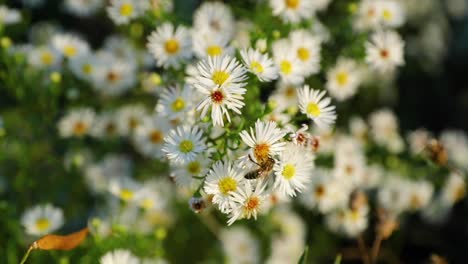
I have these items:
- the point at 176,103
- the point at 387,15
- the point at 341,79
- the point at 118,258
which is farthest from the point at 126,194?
the point at 387,15

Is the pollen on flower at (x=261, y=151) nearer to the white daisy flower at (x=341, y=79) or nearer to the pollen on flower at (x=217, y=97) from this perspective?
the pollen on flower at (x=217, y=97)

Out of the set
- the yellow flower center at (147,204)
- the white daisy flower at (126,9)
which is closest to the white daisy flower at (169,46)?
the white daisy flower at (126,9)

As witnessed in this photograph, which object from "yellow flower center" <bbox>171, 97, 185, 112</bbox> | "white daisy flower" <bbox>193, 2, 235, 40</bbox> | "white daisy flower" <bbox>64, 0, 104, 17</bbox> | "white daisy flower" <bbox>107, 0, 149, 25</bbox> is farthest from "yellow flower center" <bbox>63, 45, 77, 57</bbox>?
"yellow flower center" <bbox>171, 97, 185, 112</bbox>

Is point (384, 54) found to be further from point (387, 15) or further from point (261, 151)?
point (261, 151)

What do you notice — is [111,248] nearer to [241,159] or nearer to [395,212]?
[241,159]

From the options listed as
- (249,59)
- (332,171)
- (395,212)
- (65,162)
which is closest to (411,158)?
(395,212)

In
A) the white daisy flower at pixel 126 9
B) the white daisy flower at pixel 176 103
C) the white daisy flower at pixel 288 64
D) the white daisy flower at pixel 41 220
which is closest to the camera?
the white daisy flower at pixel 176 103

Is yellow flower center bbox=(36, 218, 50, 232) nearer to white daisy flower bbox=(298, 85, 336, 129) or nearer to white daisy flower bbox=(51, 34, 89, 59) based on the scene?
white daisy flower bbox=(51, 34, 89, 59)
